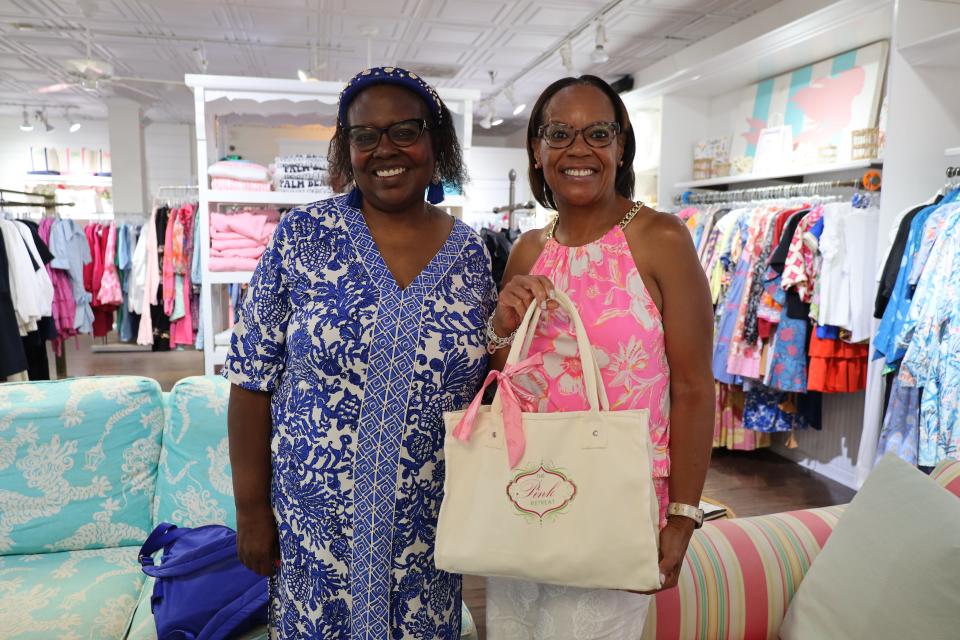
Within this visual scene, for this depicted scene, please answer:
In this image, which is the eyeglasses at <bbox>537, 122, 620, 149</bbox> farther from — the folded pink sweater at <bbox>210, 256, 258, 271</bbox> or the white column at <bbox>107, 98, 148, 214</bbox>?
the white column at <bbox>107, 98, 148, 214</bbox>

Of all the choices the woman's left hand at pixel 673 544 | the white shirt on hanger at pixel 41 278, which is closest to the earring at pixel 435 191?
the woman's left hand at pixel 673 544

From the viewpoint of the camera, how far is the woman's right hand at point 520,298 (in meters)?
1.03

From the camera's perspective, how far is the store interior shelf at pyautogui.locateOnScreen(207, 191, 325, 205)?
136 inches

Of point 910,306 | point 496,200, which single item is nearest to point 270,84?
point 910,306

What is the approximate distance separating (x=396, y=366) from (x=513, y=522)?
1.02 feet

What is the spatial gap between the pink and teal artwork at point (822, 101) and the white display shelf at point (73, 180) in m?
9.44

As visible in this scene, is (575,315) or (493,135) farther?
(493,135)

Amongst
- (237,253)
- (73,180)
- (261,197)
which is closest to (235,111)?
(261,197)

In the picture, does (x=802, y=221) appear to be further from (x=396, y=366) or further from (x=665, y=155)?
(x=396, y=366)

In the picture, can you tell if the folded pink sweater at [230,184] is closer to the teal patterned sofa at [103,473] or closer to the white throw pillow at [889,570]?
the teal patterned sofa at [103,473]

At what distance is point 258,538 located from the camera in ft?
3.97

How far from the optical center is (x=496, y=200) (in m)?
9.70

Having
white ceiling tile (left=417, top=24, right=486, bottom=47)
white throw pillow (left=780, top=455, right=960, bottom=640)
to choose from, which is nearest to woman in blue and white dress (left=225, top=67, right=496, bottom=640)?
white throw pillow (left=780, top=455, right=960, bottom=640)

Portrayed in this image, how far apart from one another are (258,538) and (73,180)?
10825 mm
